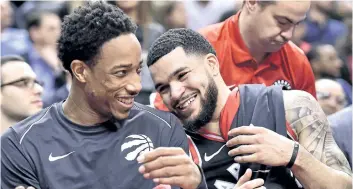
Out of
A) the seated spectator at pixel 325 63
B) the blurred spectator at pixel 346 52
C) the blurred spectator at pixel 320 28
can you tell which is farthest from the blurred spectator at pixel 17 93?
the blurred spectator at pixel 320 28

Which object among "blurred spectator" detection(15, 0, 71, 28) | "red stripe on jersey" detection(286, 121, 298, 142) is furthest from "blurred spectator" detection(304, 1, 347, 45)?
"red stripe on jersey" detection(286, 121, 298, 142)

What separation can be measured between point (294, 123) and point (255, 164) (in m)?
0.28

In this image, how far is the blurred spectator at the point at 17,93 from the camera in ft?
14.6

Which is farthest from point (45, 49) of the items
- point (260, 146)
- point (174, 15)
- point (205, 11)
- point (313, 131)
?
point (260, 146)

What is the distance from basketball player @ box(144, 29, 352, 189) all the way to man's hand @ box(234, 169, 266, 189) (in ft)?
0.62

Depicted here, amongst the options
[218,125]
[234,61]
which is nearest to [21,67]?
[234,61]

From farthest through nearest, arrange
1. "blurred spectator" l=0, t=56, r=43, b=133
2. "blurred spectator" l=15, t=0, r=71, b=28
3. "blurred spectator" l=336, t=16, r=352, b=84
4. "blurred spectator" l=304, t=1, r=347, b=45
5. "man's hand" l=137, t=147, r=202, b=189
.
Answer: "blurred spectator" l=304, t=1, r=347, b=45, "blurred spectator" l=336, t=16, r=352, b=84, "blurred spectator" l=15, t=0, r=71, b=28, "blurred spectator" l=0, t=56, r=43, b=133, "man's hand" l=137, t=147, r=202, b=189

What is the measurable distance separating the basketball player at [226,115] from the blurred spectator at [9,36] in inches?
103

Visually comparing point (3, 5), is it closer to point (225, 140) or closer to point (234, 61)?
point (234, 61)

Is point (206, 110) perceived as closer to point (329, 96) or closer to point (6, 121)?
point (6, 121)

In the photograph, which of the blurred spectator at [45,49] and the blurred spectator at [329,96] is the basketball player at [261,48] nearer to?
the blurred spectator at [329,96]

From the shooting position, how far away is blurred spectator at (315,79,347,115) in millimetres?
5516

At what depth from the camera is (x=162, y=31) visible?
5996 millimetres

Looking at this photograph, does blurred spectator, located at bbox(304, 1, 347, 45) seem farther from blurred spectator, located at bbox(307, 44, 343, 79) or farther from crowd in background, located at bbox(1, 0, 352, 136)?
blurred spectator, located at bbox(307, 44, 343, 79)
